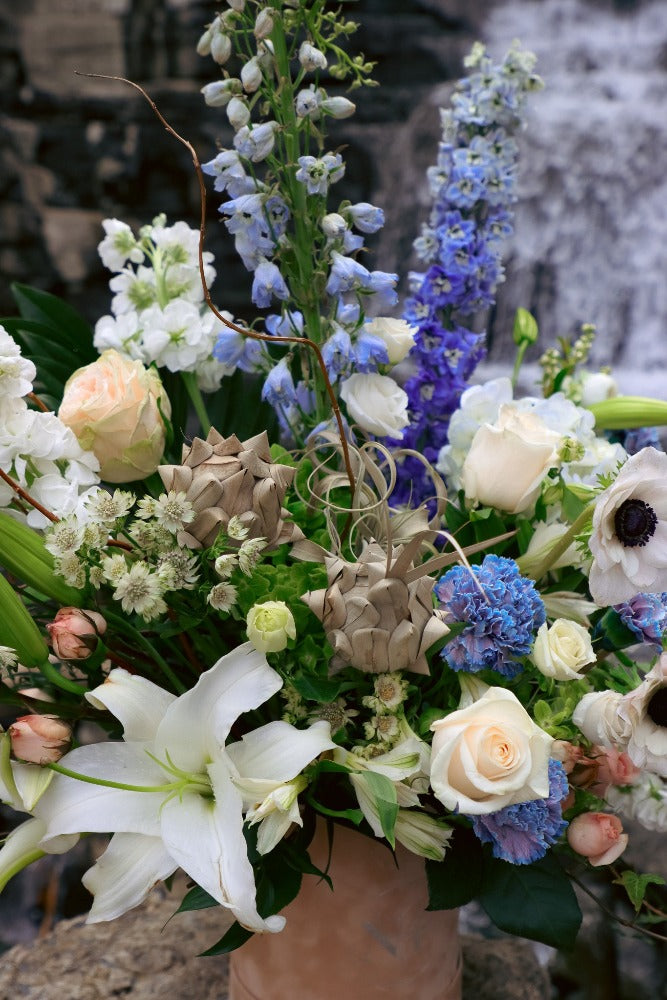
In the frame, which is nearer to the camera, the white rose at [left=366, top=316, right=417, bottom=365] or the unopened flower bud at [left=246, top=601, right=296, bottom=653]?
the unopened flower bud at [left=246, top=601, right=296, bottom=653]

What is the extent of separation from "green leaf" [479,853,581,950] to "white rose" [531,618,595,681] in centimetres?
12

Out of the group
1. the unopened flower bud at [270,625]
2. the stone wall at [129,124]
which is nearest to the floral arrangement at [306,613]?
the unopened flower bud at [270,625]

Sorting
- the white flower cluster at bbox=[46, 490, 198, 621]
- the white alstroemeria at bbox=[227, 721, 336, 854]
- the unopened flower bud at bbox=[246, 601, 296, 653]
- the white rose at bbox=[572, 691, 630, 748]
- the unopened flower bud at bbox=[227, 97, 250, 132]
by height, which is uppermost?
the unopened flower bud at bbox=[227, 97, 250, 132]

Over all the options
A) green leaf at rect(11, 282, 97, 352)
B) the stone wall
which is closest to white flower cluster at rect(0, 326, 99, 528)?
green leaf at rect(11, 282, 97, 352)

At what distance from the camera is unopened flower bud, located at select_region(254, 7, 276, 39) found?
1.67 feet

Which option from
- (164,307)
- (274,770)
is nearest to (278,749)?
(274,770)

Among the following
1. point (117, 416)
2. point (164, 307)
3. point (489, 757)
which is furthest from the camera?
point (164, 307)

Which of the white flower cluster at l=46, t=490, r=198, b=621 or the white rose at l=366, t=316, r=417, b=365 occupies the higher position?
the white rose at l=366, t=316, r=417, b=365

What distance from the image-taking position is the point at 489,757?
44cm

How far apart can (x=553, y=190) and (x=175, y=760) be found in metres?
1.02

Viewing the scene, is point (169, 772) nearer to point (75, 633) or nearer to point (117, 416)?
point (75, 633)

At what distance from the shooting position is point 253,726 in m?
0.54

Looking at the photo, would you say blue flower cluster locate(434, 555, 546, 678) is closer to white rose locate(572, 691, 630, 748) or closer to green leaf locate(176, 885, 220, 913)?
white rose locate(572, 691, 630, 748)

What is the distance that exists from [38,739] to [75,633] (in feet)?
0.18
